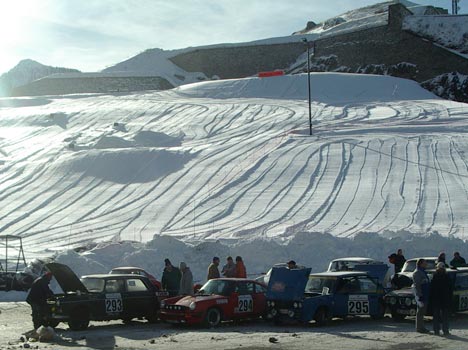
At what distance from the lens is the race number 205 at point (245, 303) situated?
15.7 meters

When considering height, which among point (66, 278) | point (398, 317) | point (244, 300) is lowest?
point (398, 317)

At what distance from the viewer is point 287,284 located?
15.6m

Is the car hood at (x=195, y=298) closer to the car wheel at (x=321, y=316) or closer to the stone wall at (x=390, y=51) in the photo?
the car wheel at (x=321, y=316)

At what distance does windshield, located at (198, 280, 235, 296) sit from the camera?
51.6ft

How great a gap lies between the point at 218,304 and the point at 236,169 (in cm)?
2045

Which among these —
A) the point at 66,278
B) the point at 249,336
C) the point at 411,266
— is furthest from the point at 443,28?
the point at 249,336

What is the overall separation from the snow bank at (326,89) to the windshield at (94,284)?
42283 millimetres

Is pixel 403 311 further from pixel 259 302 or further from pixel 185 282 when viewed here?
pixel 185 282

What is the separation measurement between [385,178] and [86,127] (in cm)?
2393

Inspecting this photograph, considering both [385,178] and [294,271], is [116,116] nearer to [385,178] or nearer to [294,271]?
[385,178]

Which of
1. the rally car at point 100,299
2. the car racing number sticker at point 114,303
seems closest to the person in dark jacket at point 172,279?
the rally car at point 100,299

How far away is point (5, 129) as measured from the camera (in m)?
52.9

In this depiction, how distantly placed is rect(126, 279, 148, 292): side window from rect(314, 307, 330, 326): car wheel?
3473 millimetres

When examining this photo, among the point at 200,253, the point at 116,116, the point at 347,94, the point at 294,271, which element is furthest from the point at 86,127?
the point at 294,271
